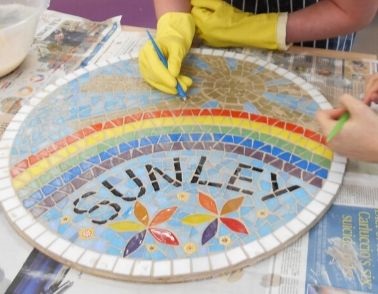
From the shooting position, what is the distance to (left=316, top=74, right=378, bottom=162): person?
0.59 m

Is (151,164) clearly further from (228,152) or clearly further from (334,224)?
(334,224)

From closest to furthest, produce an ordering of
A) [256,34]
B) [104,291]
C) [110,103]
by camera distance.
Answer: [104,291]
[110,103]
[256,34]

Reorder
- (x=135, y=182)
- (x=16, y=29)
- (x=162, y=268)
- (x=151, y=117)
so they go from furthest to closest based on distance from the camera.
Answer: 1. (x=16, y=29)
2. (x=151, y=117)
3. (x=135, y=182)
4. (x=162, y=268)

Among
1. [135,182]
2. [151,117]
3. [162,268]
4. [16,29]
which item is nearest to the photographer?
[162,268]

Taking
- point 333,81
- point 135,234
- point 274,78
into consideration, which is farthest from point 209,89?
point 135,234

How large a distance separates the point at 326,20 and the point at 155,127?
393 millimetres

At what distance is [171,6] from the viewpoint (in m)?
0.92

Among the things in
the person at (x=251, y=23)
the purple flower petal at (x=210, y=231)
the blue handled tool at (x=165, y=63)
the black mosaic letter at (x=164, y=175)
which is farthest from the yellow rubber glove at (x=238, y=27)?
the purple flower petal at (x=210, y=231)

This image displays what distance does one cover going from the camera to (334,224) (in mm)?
562

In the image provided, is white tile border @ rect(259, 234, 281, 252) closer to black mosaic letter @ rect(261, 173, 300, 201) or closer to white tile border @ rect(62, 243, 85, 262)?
black mosaic letter @ rect(261, 173, 300, 201)

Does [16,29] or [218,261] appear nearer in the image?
[218,261]

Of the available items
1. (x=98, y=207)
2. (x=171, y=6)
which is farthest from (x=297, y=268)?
(x=171, y=6)

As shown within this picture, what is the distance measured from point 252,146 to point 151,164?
0.14m

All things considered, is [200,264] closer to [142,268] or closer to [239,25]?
[142,268]
